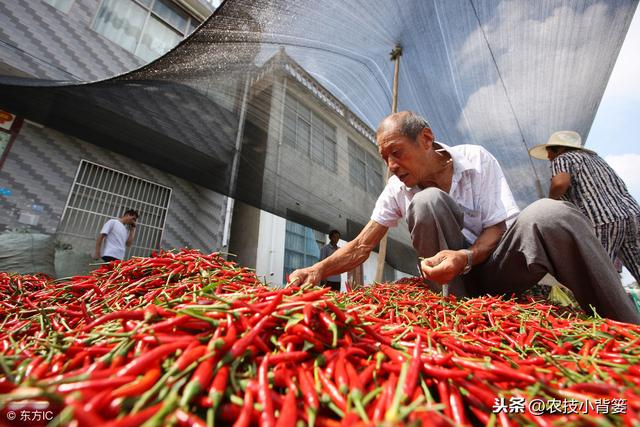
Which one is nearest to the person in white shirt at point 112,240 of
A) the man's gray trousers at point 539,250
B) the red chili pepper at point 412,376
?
the man's gray trousers at point 539,250

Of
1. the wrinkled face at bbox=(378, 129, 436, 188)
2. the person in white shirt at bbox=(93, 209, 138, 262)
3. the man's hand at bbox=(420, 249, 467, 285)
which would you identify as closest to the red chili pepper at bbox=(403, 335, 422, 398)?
the man's hand at bbox=(420, 249, 467, 285)

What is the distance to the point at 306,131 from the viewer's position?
14.5 feet

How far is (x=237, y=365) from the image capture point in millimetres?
614

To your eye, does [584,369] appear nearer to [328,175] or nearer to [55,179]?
[328,175]

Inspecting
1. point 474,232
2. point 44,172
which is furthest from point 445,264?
point 44,172

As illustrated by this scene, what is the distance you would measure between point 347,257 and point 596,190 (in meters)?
2.35

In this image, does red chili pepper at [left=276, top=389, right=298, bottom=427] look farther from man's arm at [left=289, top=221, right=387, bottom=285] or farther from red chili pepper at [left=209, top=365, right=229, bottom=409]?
man's arm at [left=289, top=221, right=387, bottom=285]

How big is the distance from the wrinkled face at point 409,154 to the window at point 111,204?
217 inches

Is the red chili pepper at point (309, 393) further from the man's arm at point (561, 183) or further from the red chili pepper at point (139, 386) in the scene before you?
the man's arm at point (561, 183)

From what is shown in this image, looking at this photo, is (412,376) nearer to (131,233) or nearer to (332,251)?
(131,233)

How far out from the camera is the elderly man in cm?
151

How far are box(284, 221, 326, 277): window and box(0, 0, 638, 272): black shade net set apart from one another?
123 inches

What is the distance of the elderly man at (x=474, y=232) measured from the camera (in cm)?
151

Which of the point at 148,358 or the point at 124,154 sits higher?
the point at 124,154
